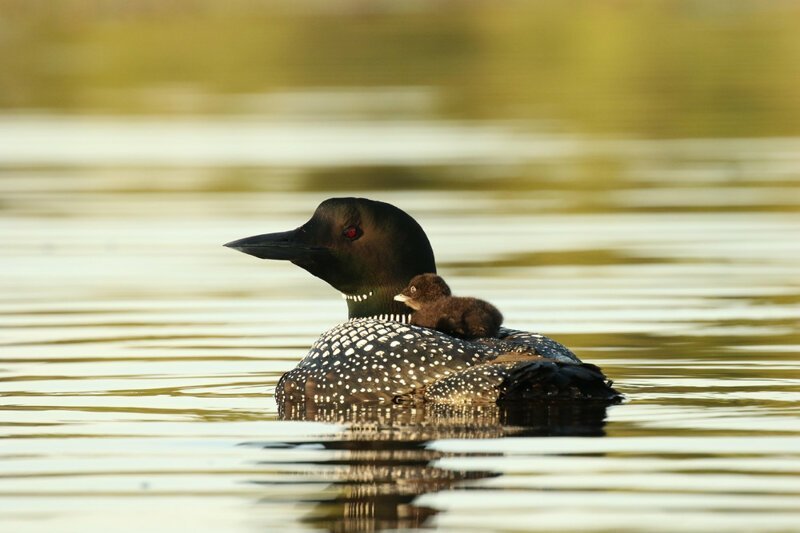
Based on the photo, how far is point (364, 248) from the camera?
8469mm

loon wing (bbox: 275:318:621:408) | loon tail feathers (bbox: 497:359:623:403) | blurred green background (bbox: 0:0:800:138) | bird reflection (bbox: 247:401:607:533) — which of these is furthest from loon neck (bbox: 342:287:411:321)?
blurred green background (bbox: 0:0:800:138)

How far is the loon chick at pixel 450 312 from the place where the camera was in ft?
26.2

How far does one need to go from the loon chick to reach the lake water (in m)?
0.55

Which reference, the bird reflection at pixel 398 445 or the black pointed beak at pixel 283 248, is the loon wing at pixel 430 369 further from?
the black pointed beak at pixel 283 248

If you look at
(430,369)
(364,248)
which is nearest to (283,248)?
(364,248)

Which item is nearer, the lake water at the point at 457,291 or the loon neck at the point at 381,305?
the lake water at the point at 457,291

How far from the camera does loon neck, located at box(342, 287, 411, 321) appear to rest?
8.49 m

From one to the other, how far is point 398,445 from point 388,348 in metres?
0.80

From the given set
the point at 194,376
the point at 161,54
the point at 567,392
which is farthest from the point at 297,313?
the point at 161,54

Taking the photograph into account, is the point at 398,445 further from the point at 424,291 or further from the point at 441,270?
the point at 441,270

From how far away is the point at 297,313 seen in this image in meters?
10.9

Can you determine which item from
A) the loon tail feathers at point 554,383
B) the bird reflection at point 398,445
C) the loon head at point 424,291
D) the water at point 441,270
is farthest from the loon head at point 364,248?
the loon tail feathers at point 554,383

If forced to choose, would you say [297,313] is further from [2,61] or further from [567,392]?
[2,61]

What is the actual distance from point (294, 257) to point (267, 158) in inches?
476
